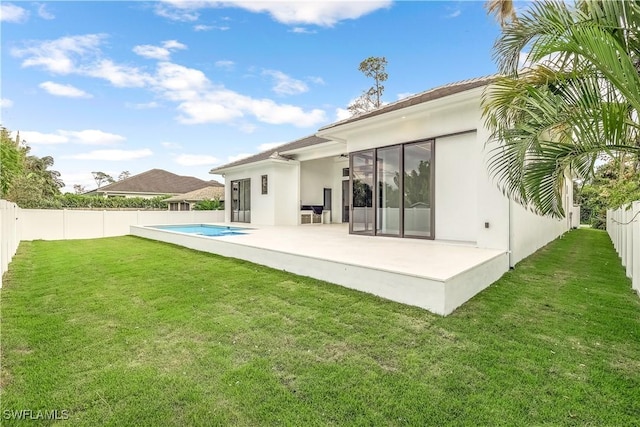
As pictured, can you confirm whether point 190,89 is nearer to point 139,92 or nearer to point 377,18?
point 139,92

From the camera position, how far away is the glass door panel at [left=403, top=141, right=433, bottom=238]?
33.6ft

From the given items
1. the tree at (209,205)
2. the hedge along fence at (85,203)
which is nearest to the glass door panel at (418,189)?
the tree at (209,205)

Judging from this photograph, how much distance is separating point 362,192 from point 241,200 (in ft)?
37.2

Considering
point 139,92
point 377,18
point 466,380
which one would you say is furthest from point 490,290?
point 139,92

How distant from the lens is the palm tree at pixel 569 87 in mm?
3119

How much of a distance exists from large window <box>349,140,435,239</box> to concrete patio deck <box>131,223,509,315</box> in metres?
0.95

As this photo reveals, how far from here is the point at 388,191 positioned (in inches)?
442

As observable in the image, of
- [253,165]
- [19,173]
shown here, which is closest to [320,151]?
[253,165]

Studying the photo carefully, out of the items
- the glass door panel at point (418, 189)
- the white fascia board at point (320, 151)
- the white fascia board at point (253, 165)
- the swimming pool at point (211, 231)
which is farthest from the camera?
the white fascia board at point (253, 165)

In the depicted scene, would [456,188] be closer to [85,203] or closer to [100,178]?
[85,203]

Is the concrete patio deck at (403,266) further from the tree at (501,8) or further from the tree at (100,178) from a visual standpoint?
the tree at (100,178)

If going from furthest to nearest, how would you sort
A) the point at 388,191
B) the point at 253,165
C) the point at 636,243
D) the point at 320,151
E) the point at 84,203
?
the point at 84,203 < the point at 253,165 < the point at 320,151 < the point at 388,191 < the point at 636,243

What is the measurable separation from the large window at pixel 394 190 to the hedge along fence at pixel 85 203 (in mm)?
18870

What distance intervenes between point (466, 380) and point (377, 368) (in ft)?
3.08
